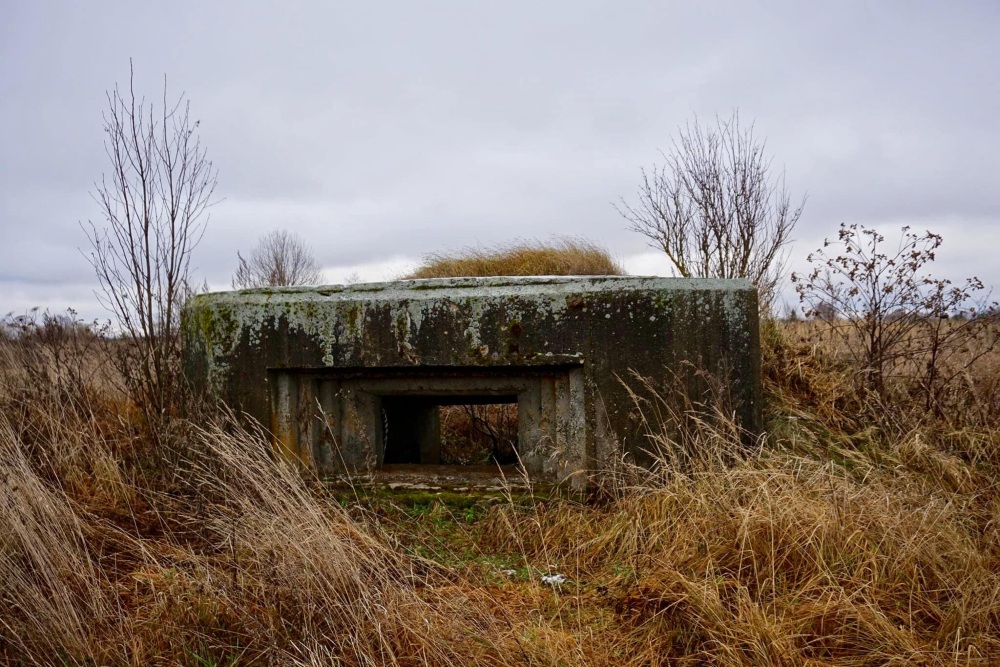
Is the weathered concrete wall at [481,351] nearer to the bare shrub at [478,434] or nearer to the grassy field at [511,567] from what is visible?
the grassy field at [511,567]

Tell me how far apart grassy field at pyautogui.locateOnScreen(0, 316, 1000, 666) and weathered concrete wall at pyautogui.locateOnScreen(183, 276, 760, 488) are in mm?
232

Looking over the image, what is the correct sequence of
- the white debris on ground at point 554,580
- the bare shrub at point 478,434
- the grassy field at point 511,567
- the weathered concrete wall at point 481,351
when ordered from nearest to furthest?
the grassy field at point 511,567, the white debris on ground at point 554,580, the weathered concrete wall at point 481,351, the bare shrub at point 478,434

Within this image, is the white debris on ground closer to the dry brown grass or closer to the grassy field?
the grassy field

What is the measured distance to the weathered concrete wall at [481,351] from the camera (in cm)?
332

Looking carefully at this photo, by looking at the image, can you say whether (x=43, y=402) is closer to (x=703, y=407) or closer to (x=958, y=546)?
(x=703, y=407)

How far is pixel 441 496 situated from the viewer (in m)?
3.48

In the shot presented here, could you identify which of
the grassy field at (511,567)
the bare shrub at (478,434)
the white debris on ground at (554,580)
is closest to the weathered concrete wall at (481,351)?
the grassy field at (511,567)

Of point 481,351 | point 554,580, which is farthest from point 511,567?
point 481,351

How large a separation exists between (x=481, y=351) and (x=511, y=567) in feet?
3.12

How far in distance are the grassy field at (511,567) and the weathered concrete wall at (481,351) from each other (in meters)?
0.23

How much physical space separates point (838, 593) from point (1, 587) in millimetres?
2634

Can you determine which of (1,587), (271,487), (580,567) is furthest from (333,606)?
(1,587)

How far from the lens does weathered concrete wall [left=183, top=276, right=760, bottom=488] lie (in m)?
3.32

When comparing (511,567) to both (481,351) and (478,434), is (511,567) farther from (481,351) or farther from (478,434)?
(478,434)
